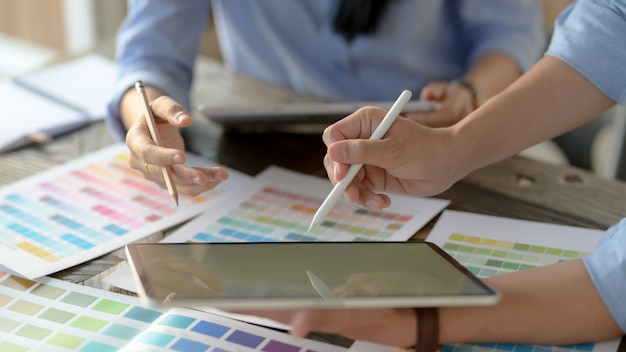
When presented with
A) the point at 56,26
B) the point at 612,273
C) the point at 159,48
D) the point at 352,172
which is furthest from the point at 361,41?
the point at 56,26

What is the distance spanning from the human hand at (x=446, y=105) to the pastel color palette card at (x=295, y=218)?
0.55 feet

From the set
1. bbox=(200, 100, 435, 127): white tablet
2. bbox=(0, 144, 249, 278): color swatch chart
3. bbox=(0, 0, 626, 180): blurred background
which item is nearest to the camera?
bbox=(0, 144, 249, 278): color swatch chart

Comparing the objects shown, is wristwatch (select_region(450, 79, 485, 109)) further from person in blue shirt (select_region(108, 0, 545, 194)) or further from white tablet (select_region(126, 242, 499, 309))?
white tablet (select_region(126, 242, 499, 309))

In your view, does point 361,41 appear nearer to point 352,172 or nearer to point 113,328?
point 352,172

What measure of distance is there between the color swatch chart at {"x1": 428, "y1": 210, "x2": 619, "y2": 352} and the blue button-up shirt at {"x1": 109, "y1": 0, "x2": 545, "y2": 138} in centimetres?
48

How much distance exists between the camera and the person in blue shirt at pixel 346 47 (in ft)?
3.56

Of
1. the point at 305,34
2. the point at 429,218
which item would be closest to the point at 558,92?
the point at 429,218

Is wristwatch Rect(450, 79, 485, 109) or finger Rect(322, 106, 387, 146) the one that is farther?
wristwatch Rect(450, 79, 485, 109)

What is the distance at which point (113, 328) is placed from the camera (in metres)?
0.65

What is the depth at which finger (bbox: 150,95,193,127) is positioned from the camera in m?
0.78

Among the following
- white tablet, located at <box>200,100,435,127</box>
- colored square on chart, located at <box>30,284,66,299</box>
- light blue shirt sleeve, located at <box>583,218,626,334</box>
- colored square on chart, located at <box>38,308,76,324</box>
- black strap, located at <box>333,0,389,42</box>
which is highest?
black strap, located at <box>333,0,389,42</box>

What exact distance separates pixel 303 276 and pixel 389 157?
0.16 meters

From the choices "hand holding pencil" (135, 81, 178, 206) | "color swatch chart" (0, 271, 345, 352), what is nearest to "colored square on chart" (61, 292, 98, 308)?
"color swatch chart" (0, 271, 345, 352)

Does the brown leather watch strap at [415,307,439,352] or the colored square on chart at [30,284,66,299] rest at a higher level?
the colored square on chart at [30,284,66,299]
